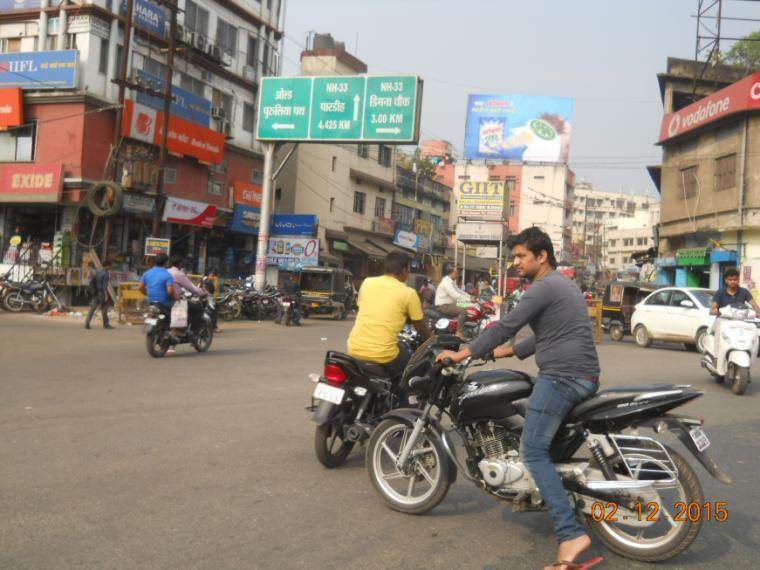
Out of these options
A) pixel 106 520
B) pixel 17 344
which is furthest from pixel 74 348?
pixel 106 520

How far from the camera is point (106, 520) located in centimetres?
392

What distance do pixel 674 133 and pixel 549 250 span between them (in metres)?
28.1

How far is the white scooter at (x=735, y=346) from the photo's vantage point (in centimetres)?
930

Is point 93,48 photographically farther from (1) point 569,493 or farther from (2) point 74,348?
(1) point 569,493

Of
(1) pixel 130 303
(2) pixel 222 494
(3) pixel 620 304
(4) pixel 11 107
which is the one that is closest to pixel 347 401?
(2) pixel 222 494

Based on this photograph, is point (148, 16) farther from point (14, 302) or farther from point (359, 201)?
point (359, 201)

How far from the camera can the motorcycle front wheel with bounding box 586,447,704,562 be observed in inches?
136

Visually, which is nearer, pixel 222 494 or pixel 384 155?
pixel 222 494

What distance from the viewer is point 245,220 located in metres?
29.1

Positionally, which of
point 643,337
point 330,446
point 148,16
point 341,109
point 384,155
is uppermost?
point 148,16

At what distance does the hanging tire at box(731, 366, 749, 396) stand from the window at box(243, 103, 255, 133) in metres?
24.9

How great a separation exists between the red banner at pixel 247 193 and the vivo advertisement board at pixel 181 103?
3280 millimetres

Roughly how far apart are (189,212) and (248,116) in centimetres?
709
